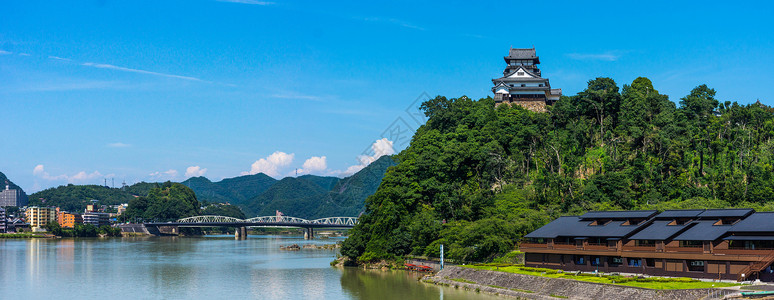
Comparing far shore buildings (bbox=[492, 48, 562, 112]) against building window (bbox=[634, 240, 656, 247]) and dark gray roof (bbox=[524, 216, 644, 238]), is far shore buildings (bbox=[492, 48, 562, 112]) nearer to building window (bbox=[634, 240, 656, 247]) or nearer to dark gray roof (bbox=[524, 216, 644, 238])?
dark gray roof (bbox=[524, 216, 644, 238])

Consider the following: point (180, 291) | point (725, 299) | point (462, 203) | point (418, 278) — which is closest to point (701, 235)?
point (725, 299)

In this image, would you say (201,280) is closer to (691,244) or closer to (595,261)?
(595,261)

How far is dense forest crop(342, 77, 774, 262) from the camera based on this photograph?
57469 millimetres

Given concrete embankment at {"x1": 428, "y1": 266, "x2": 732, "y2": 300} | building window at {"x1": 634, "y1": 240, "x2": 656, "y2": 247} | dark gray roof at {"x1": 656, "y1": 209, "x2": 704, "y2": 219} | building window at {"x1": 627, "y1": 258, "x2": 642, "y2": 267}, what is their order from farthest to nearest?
dark gray roof at {"x1": 656, "y1": 209, "x2": 704, "y2": 219} < building window at {"x1": 627, "y1": 258, "x2": 642, "y2": 267} < building window at {"x1": 634, "y1": 240, "x2": 656, "y2": 247} < concrete embankment at {"x1": 428, "y1": 266, "x2": 732, "y2": 300}

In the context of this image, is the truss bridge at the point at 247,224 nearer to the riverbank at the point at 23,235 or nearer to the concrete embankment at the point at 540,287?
A: the riverbank at the point at 23,235

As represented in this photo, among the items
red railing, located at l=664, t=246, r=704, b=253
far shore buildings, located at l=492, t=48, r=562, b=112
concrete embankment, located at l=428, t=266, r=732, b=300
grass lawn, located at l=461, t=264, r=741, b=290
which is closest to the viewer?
concrete embankment, located at l=428, t=266, r=732, b=300

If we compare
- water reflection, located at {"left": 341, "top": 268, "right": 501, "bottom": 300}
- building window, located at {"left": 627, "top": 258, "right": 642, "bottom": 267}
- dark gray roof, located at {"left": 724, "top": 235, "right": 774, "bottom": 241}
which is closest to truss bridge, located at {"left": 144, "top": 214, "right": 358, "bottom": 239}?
water reflection, located at {"left": 341, "top": 268, "right": 501, "bottom": 300}

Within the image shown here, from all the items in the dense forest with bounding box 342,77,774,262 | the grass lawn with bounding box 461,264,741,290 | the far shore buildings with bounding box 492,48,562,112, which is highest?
the far shore buildings with bounding box 492,48,562,112

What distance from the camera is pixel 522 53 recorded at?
96.2 meters

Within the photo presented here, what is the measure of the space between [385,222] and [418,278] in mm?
11819

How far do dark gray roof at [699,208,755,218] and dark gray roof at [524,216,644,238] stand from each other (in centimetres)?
397

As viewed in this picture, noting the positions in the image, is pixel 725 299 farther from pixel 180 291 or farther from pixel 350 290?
pixel 180 291

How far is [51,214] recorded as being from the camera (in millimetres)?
178000

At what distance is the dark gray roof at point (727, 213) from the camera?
4016 centimetres
